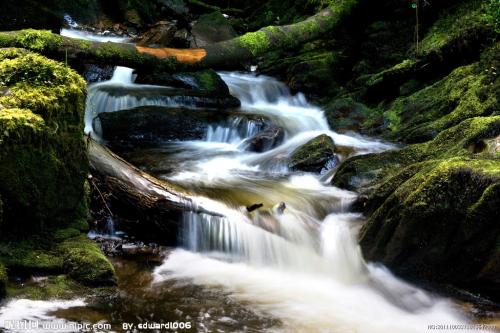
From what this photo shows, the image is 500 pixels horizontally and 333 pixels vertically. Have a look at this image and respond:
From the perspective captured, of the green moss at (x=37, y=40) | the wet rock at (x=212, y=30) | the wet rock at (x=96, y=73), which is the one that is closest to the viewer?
the green moss at (x=37, y=40)

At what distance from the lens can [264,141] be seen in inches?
355

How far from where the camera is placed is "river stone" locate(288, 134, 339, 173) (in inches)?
308

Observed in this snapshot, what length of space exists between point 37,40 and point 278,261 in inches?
158

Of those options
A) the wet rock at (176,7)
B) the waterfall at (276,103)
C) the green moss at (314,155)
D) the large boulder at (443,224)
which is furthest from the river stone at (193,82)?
the wet rock at (176,7)

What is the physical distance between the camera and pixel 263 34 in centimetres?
824

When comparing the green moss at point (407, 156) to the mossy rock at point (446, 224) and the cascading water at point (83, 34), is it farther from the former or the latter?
→ the cascading water at point (83, 34)

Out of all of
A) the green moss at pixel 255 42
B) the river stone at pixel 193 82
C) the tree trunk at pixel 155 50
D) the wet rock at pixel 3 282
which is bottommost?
the wet rock at pixel 3 282

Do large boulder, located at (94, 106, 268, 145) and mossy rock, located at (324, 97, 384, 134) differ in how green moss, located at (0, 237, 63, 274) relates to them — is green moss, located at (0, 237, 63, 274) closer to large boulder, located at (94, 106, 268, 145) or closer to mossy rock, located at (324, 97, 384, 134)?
large boulder, located at (94, 106, 268, 145)

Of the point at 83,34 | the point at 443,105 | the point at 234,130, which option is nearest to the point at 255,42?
the point at 234,130

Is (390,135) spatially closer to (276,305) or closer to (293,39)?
(293,39)

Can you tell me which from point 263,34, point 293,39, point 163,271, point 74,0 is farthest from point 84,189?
point 74,0

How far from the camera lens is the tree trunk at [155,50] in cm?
603

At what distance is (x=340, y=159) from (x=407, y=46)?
15.0ft

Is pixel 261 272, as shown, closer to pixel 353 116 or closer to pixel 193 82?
pixel 353 116
